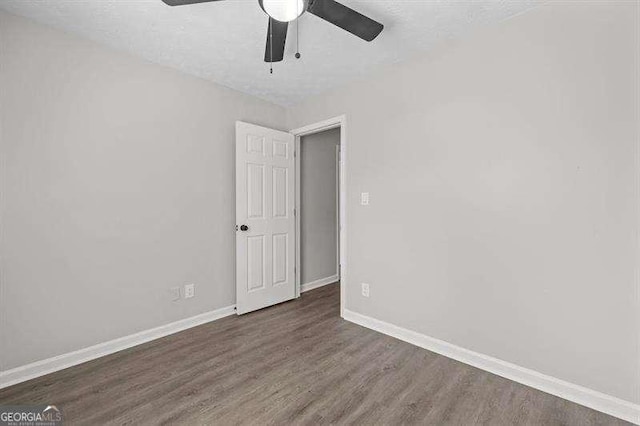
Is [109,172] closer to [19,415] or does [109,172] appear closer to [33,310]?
[33,310]

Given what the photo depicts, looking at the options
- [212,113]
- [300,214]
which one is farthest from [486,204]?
[212,113]

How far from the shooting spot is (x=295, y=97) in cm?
338

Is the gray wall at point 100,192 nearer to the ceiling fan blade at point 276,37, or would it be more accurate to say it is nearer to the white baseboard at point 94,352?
the white baseboard at point 94,352

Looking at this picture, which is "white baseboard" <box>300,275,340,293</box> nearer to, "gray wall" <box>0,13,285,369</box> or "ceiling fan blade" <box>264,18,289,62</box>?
"gray wall" <box>0,13,285,369</box>

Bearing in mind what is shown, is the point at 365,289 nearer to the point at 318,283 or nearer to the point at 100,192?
the point at 318,283

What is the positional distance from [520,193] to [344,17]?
1595mm

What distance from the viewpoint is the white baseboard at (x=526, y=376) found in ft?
5.44

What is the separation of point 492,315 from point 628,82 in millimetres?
1604

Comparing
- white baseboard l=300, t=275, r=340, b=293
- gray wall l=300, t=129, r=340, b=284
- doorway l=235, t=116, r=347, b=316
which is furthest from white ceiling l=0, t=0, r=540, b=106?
white baseboard l=300, t=275, r=340, b=293

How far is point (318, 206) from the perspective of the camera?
414 centimetres

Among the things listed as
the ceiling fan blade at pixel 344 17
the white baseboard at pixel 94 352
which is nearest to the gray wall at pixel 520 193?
the ceiling fan blade at pixel 344 17

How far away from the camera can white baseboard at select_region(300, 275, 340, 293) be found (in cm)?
395

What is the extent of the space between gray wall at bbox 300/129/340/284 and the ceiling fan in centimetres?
198

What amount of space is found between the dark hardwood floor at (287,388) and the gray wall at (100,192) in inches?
15.0
